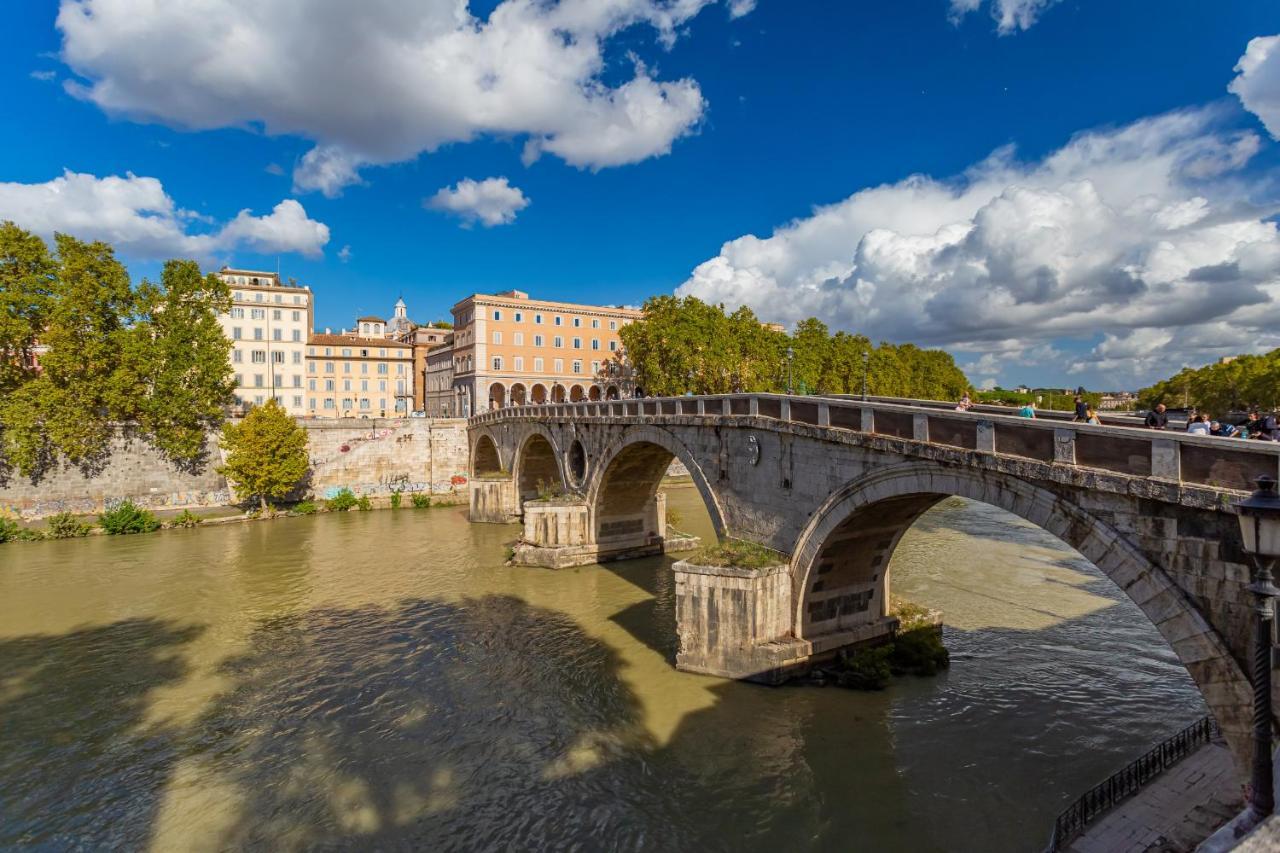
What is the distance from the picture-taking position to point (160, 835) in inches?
432

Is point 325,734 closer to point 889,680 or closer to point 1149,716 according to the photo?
point 889,680

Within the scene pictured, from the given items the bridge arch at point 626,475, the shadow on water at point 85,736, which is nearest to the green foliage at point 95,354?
the shadow on water at point 85,736

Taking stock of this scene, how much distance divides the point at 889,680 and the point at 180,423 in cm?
4484

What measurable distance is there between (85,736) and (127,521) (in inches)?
1093

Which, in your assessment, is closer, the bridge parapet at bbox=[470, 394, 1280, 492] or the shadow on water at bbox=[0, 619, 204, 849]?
the bridge parapet at bbox=[470, 394, 1280, 492]

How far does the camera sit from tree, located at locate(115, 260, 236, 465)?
1549 inches

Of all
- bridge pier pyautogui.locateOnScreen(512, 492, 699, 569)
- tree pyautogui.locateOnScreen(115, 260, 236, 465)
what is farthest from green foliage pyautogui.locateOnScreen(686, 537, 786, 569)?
tree pyautogui.locateOnScreen(115, 260, 236, 465)

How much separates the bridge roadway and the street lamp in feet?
7.94

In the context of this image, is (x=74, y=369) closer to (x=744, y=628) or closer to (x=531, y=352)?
(x=531, y=352)

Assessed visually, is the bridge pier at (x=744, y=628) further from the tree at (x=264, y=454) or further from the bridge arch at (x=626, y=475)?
the tree at (x=264, y=454)

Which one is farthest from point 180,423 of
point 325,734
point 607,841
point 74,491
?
point 607,841

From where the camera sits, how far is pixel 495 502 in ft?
130

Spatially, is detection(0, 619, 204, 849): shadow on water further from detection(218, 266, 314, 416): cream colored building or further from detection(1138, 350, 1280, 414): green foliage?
detection(1138, 350, 1280, 414): green foliage

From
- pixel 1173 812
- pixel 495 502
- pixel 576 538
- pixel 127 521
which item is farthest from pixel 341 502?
pixel 1173 812
